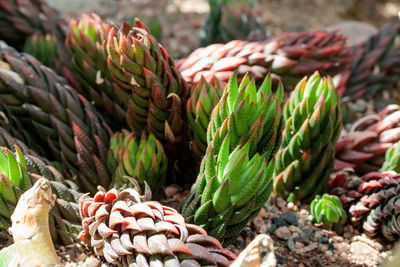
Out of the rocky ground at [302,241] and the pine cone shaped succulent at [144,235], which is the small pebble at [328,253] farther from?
the pine cone shaped succulent at [144,235]

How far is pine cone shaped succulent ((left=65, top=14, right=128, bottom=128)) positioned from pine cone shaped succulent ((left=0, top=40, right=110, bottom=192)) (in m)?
0.10

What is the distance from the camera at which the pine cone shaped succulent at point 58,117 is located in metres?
1.44

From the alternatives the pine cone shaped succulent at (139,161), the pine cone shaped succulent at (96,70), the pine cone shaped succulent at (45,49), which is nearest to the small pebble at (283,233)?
the pine cone shaped succulent at (139,161)

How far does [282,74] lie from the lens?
1620 millimetres

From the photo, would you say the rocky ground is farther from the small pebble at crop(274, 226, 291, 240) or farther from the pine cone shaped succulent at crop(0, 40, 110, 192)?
the pine cone shaped succulent at crop(0, 40, 110, 192)

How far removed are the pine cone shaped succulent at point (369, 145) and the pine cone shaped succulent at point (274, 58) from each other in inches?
10.4

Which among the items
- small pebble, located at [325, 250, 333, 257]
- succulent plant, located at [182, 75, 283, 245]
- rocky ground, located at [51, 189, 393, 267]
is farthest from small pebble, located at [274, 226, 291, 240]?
succulent plant, located at [182, 75, 283, 245]

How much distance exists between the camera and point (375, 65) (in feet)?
7.47

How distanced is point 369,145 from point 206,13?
76.6 inches

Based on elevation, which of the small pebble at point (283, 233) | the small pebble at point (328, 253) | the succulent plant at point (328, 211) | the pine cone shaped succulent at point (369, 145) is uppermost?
the pine cone shaped succulent at point (369, 145)

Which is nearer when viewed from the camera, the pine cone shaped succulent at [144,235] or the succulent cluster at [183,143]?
the pine cone shaped succulent at [144,235]

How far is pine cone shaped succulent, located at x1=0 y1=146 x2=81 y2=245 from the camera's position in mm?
1160

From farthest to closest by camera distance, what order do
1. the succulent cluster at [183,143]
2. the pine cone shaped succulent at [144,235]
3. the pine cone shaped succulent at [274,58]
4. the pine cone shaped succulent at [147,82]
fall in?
A: the pine cone shaped succulent at [274,58] → the pine cone shaped succulent at [147,82] → the succulent cluster at [183,143] → the pine cone shaped succulent at [144,235]

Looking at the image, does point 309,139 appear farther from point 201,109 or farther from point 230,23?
point 230,23
